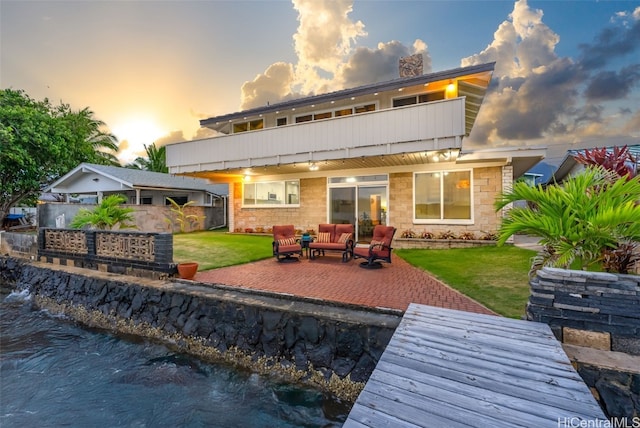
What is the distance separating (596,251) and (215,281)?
713 centimetres

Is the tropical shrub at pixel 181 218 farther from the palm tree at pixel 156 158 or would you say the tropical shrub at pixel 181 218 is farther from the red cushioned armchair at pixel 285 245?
the palm tree at pixel 156 158

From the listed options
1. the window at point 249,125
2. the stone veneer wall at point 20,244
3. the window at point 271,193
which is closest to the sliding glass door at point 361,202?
the window at point 271,193

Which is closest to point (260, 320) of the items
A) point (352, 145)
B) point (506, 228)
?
point (506, 228)

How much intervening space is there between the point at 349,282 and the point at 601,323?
4.34m

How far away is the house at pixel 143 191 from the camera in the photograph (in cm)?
1527

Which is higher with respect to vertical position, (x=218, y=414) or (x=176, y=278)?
(x=176, y=278)

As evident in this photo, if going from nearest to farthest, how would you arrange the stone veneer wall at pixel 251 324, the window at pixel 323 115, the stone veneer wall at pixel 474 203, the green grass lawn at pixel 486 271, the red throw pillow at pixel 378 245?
the stone veneer wall at pixel 251 324
the green grass lawn at pixel 486 271
the red throw pillow at pixel 378 245
the stone veneer wall at pixel 474 203
the window at pixel 323 115

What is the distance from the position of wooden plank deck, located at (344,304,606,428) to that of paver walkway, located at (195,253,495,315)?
1.67 meters

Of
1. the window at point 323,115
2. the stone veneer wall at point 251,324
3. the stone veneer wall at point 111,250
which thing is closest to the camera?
the stone veneer wall at point 251,324

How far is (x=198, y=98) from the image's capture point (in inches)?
664

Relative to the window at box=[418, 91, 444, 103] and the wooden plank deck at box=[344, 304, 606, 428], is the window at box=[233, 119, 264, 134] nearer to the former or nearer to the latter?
the window at box=[418, 91, 444, 103]

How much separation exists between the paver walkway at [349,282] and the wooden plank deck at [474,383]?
1671mm

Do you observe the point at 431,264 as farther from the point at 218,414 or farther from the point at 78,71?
the point at 78,71

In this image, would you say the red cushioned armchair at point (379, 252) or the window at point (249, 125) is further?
the window at point (249, 125)
